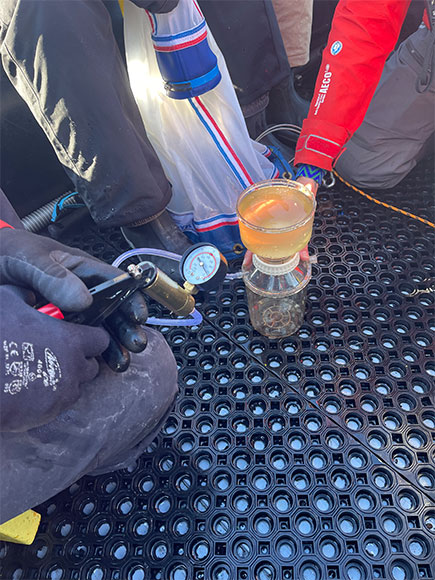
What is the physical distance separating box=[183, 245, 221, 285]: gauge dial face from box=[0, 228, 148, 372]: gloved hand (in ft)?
1.00

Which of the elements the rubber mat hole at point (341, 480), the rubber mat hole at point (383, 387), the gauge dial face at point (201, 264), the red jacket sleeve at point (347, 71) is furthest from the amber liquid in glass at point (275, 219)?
the rubber mat hole at point (341, 480)

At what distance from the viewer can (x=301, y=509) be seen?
35.2 inches

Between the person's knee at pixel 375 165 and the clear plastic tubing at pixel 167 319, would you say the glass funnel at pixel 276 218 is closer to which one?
the clear plastic tubing at pixel 167 319

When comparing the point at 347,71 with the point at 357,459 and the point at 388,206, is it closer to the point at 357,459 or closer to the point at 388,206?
the point at 388,206

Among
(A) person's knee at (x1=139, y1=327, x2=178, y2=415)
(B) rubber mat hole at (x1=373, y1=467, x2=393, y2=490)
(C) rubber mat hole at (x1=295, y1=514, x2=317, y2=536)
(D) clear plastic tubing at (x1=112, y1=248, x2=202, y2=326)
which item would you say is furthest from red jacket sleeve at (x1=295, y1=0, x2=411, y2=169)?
(C) rubber mat hole at (x1=295, y1=514, x2=317, y2=536)

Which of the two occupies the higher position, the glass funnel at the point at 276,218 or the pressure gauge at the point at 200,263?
the glass funnel at the point at 276,218

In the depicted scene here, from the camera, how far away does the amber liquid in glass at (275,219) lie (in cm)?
97

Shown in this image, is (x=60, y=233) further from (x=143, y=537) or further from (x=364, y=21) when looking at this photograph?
(x=364, y=21)

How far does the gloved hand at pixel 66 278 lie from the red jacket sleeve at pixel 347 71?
0.77 meters

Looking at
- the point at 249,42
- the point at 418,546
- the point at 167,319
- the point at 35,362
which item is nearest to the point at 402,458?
the point at 418,546

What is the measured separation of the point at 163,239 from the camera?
4.32ft

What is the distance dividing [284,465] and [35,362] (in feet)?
2.02

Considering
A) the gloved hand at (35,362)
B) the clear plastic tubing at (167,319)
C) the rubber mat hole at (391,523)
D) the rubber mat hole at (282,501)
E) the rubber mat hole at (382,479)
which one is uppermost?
the gloved hand at (35,362)

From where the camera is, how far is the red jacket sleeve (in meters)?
1.14
